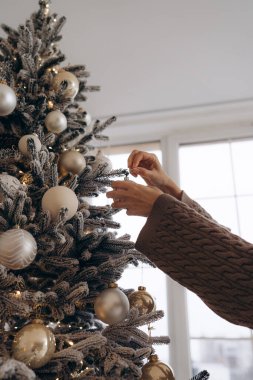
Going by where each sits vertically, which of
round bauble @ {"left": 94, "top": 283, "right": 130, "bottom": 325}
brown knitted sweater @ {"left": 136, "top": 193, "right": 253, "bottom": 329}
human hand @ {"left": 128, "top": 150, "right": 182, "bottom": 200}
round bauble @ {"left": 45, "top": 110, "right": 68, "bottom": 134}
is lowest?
round bauble @ {"left": 94, "top": 283, "right": 130, "bottom": 325}

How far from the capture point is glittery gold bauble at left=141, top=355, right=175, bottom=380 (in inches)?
25.3

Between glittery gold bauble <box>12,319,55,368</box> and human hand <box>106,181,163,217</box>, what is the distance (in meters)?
0.25

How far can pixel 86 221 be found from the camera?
2.59ft

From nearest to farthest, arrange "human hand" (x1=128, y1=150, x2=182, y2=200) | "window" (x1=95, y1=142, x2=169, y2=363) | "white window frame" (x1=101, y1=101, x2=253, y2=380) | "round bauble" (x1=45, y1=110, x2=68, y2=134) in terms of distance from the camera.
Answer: "human hand" (x1=128, y1=150, x2=182, y2=200), "round bauble" (x1=45, y1=110, x2=68, y2=134), "window" (x1=95, y1=142, x2=169, y2=363), "white window frame" (x1=101, y1=101, x2=253, y2=380)

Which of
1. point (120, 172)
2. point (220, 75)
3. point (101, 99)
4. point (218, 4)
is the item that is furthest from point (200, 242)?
point (101, 99)

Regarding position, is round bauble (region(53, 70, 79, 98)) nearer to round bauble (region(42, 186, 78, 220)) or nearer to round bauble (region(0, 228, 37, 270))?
round bauble (region(42, 186, 78, 220))

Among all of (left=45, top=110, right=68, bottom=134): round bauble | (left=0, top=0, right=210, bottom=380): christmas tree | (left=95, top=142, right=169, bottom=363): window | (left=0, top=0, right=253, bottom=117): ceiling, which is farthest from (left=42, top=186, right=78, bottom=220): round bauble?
(left=0, top=0, right=253, bottom=117): ceiling

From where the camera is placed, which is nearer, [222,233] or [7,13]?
[222,233]

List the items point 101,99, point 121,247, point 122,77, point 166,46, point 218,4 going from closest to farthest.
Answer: point 121,247 → point 218,4 → point 166,46 → point 122,77 → point 101,99

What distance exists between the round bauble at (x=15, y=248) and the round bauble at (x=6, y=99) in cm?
32

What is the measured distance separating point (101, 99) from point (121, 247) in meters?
1.16

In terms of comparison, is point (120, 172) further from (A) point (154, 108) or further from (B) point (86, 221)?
(A) point (154, 108)

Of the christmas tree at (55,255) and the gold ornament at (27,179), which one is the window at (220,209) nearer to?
the christmas tree at (55,255)

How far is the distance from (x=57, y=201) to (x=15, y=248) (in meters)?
0.13
